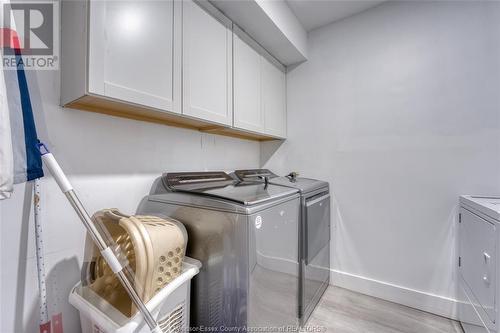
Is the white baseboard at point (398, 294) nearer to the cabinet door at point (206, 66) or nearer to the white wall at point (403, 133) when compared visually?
the white wall at point (403, 133)

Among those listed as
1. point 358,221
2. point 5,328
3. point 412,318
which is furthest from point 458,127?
point 5,328

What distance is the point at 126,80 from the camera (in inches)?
41.0

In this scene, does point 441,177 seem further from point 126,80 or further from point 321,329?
point 126,80

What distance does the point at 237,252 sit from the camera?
41.0 inches

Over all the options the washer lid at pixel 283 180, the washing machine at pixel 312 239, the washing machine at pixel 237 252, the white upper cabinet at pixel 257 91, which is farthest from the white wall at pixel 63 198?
the washing machine at pixel 312 239

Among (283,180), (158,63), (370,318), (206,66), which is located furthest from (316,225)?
(158,63)

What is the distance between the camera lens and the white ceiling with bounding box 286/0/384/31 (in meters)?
2.02

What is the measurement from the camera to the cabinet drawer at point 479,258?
3.84ft

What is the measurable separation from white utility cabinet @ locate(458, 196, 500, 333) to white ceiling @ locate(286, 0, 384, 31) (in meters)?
1.87

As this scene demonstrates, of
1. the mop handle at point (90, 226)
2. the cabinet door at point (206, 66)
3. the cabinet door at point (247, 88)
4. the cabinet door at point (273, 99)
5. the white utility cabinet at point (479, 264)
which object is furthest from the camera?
the cabinet door at point (273, 99)

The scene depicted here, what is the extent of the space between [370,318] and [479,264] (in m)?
0.86

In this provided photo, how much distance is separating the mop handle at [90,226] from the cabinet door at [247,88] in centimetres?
116

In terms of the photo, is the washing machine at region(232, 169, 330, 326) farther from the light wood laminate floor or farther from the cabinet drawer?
the cabinet drawer

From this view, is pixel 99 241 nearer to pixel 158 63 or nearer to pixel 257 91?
pixel 158 63
